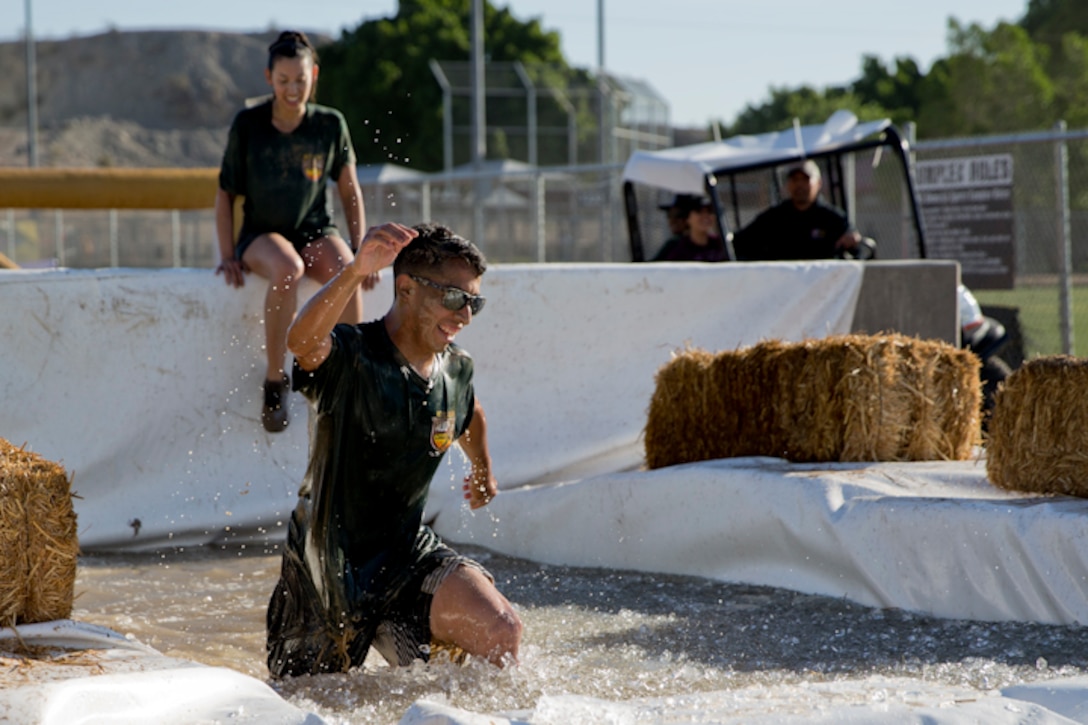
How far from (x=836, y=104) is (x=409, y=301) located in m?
64.2

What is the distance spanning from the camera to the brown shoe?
6.89m

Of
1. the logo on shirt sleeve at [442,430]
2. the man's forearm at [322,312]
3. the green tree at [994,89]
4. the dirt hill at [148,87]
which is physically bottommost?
the logo on shirt sleeve at [442,430]

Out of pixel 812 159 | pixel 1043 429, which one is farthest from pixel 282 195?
pixel 812 159

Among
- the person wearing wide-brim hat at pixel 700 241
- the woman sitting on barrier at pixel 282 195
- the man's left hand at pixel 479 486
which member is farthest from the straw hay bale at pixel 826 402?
the person wearing wide-brim hat at pixel 700 241

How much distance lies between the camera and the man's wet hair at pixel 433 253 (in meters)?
3.96

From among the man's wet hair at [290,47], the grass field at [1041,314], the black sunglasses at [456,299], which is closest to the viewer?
the black sunglasses at [456,299]

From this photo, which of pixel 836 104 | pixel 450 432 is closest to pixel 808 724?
pixel 450 432

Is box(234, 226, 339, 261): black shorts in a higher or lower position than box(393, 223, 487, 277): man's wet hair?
higher

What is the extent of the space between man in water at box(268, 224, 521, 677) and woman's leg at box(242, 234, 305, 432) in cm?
263

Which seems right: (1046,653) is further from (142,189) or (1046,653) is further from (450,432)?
(142,189)

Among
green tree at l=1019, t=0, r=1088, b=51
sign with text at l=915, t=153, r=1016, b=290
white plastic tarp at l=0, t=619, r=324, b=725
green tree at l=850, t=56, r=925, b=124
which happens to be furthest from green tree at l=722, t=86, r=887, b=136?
white plastic tarp at l=0, t=619, r=324, b=725

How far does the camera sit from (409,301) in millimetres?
4043

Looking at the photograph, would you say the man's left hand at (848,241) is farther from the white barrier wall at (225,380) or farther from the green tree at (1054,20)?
the green tree at (1054,20)

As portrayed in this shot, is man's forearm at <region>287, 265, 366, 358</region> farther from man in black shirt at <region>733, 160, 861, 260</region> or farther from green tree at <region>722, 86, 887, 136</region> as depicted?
green tree at <region>722, 86, 887, 136</region>
